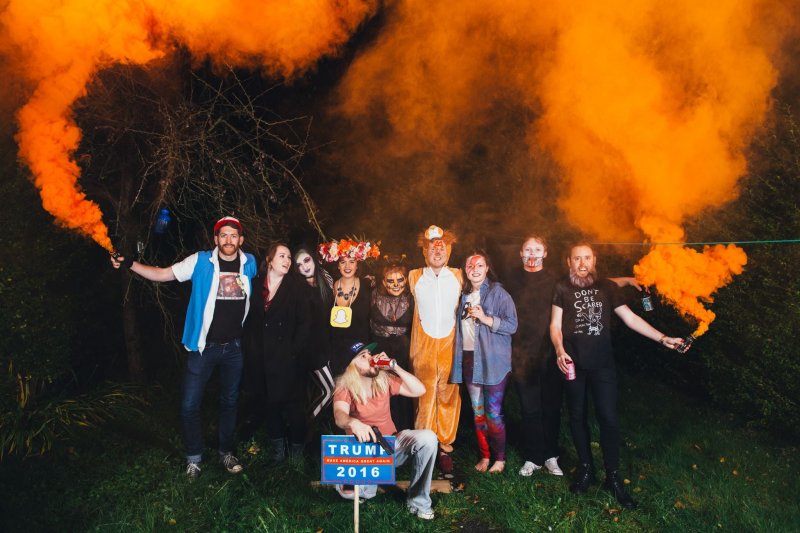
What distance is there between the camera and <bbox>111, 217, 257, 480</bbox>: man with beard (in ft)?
16.0

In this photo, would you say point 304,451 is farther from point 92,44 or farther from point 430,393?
point 92,44

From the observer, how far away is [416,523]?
4336mm

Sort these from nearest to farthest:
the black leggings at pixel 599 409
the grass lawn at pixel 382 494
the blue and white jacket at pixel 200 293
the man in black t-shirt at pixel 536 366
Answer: the grass lawn at pixel 382 494, the black leggings at pixel 599 409, the blue and white jacket at pixel 200 293, the man in black t-shirt at pixel 536 366

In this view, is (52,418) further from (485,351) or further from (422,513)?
(485,351)

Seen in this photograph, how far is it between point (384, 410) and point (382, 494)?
2.44 ft

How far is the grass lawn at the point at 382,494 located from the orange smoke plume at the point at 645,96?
1.53m

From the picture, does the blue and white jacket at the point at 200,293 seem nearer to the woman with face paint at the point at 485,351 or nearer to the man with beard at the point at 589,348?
the woman with face paint at the point at 485,351

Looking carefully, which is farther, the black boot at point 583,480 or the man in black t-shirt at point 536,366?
the man in black t-shirt at point 536,366

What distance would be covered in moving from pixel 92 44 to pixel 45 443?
368 cm

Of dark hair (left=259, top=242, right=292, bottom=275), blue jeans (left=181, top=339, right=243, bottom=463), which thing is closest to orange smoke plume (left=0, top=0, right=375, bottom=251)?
blue jeans (left=181, top=339, right=243, bottom=463)

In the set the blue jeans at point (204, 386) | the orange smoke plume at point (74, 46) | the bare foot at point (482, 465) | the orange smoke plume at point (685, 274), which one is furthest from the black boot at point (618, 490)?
the orange smoke plume at point (74, 46)

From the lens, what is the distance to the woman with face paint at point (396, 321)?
532 centimetres

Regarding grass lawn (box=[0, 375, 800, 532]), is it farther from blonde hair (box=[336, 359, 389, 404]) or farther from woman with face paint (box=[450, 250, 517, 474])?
blonde hair (box=[336, 359, 389, 404])

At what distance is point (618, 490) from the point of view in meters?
4.63
